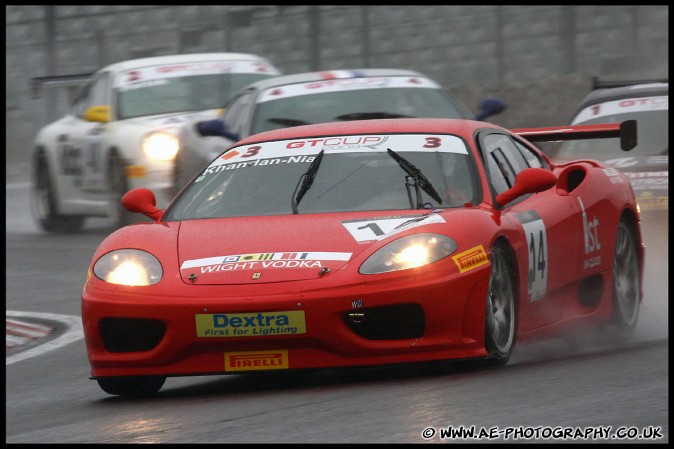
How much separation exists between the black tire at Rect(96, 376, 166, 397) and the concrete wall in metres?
14.7

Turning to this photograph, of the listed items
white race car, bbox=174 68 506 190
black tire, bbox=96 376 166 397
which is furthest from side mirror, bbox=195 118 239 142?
black tire, bbox=96 376 166 397

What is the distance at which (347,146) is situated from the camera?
8.02 meters

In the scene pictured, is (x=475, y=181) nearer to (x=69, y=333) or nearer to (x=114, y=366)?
(x=114, y=366)

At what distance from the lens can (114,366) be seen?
6.99 meters

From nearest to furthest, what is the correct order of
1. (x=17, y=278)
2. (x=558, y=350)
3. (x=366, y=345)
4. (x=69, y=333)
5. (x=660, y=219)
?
(x=366, y=345)
(x=558, y=350)
(x=69, y=333)
(x=660, y=219)
(x=17, y=278)

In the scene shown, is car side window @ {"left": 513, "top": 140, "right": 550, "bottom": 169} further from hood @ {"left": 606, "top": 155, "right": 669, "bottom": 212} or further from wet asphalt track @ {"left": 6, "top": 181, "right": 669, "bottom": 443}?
hood @ {"left": 606, "top": 155, "right": 669, "bottom": 212}

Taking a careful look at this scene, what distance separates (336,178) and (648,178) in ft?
15.8

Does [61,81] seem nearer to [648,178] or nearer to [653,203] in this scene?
[648,178]

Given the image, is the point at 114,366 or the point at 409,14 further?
the point at 409,14

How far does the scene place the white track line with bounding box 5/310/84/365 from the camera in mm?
9102

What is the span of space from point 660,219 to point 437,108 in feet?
8.96

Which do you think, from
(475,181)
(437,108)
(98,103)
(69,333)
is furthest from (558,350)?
(98,103)

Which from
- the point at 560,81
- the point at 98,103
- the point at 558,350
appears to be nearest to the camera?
the point at 558,350

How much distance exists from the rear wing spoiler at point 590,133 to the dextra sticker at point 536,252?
1681 millimetres
